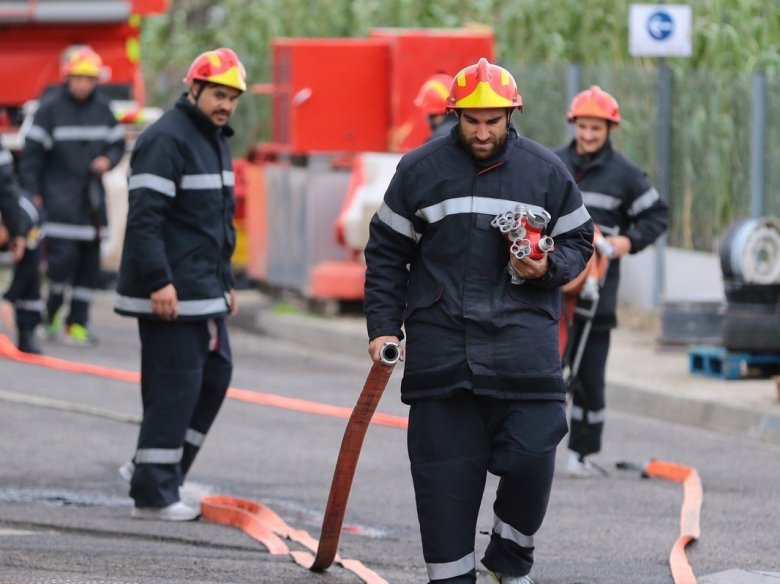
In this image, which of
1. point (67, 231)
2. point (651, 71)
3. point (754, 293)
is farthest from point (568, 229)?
point (651, 71)

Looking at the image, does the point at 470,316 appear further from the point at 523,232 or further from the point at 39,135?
the point at 39,135

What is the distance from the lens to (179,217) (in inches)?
329

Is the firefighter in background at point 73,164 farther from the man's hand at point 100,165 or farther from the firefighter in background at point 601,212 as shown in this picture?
the firefighter in background at point 601,212

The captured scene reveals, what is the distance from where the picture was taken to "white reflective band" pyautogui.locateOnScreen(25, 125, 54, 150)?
14.3 metres

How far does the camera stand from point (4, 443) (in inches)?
414

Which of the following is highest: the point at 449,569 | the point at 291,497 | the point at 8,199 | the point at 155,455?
the point at 8,199

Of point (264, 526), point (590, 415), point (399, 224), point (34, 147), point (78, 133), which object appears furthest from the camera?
point (78, 133)

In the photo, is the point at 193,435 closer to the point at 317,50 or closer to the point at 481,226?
the point at 481,226

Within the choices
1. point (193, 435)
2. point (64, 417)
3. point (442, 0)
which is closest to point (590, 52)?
point (442, 0)

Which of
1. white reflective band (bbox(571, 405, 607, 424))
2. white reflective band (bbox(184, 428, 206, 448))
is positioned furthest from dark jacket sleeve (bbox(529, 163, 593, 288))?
white reflective band (bbox(571, 405, 607, 424))

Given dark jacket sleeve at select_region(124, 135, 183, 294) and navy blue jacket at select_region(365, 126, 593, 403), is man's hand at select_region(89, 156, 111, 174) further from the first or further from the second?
navy blue jacket at select_region(365, 126, 593, 403)

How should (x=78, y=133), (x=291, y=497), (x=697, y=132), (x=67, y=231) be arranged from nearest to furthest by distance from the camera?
(x=291, y=497) < (x=78, y=133) < (x=67, y=231) < (x=697, y=132)

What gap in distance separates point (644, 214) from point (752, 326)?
99.5 inches

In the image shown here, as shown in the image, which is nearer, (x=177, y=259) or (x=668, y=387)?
(x=177, y=259)
